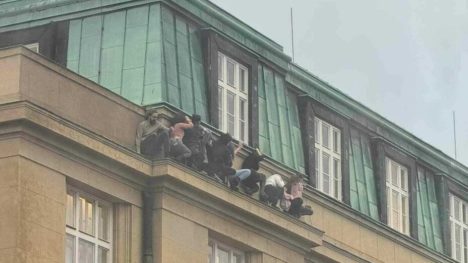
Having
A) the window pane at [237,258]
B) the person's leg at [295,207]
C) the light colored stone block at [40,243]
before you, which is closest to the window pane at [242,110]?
the person's leg at [295,207]

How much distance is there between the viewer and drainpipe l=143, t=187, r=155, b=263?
43094 mm

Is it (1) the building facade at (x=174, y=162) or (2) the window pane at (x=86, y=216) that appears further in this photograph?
(2) the window pane at (x=86, y=216)

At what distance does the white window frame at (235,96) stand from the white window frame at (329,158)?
3925 millimetres

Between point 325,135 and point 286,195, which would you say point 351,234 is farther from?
point 286,195

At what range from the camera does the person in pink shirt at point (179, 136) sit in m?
44.1

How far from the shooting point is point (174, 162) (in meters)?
43.7

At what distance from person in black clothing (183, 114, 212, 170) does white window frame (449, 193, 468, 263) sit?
15.7 m

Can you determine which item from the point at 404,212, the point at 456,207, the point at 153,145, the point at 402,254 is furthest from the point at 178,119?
the point at 456,207

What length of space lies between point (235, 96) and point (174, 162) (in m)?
5.50

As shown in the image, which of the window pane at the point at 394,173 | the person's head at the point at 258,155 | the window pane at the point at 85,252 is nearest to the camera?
the window pane at the point at 85,252

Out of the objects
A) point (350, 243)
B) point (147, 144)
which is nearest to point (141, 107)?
point (147, 144)

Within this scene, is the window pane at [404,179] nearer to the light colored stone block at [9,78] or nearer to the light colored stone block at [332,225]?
the light colored stone block at [332,225]

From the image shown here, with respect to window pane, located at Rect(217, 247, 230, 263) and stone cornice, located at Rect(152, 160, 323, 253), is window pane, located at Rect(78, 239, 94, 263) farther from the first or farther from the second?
window pane, located at Rect(217, 247, 230, 263)

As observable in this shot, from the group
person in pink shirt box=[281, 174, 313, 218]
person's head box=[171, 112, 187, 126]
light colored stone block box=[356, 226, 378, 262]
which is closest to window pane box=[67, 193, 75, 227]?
person's head box=[171, 112, 187, 126]
